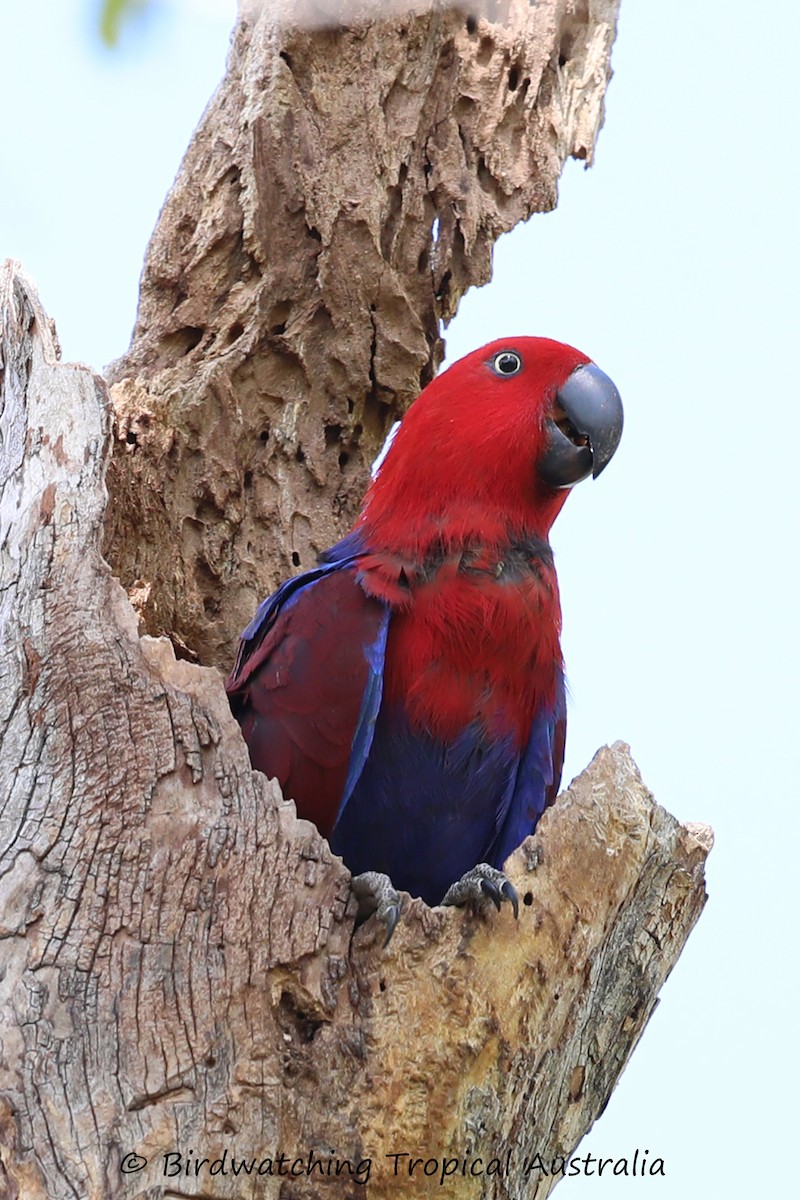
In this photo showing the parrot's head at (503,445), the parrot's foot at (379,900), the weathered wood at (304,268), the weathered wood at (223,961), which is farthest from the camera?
the weathered wood at (304,268)

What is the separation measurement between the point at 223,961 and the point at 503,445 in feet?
5.47

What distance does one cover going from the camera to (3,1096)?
2447 mm

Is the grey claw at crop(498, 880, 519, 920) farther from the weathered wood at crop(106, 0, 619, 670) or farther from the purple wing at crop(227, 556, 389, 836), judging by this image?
the weathered wood at crop(106, 0, 619, 670)

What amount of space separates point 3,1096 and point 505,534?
1889 millimetres

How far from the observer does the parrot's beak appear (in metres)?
3.75

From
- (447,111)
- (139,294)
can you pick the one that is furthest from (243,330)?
(447,111)

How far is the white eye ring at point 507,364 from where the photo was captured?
3.85 meters

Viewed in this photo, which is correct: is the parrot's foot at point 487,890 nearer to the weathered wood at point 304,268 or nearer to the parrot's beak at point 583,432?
the parrot's beak at point 583,432

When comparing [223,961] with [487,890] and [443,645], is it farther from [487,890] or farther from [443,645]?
[443,645]

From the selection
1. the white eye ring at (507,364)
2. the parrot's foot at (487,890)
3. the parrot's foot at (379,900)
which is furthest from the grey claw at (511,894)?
the white eye ring at (507,364)

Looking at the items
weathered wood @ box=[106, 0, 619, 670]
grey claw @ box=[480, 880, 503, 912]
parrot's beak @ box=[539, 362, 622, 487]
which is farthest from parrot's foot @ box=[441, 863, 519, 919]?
weathered wood @ box=[106, 0, 619, 670]

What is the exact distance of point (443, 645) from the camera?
3.46 meters

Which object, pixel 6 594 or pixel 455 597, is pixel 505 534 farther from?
pixel 6 594

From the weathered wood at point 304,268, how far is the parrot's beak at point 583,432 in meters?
0.84
